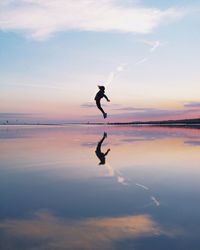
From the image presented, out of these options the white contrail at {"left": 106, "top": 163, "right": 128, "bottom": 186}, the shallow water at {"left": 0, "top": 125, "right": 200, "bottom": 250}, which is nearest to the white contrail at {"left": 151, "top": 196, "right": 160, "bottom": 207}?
the shallow water at {"left": 0, "top": 125, "right": 200, "bottom": 250}

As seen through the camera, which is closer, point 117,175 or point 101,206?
point 101,206

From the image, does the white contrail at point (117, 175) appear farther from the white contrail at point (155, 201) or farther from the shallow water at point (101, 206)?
the white contrail at point (155, 201)

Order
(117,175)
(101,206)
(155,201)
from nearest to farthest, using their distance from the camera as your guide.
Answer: (101,206) < (155,201) < (117,175)

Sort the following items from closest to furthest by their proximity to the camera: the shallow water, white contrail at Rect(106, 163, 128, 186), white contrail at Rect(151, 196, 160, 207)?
1. the shallow water
2. white contrail at Rect(151, 196, 160, 207)
3. white contrail at Rect(106, 163, 128, 186)

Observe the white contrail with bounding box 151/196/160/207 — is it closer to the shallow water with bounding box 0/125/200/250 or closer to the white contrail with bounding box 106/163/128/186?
the shallow water with bounding box 0/125/200/250

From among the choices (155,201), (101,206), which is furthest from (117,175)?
(101,206)

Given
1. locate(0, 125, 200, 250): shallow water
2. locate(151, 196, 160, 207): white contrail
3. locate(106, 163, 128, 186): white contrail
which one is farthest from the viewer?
locate(106, 163, 128, 186): white contrail

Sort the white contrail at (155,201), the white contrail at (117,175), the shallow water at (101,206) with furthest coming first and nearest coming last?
the white contrail at (117,175) → the white contrail at (155,201) → the shallow water at (101,206)

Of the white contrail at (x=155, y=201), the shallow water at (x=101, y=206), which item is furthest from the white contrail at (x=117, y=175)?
the white contrail at (x=155, y=201)

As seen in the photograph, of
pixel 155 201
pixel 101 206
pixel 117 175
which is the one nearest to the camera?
pixel 101 206

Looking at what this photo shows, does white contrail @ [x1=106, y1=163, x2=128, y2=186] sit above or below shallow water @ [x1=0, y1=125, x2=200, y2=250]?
above

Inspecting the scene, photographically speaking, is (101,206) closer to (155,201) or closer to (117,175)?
(155,201)

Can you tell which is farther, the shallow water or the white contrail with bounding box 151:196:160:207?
the white contrail with bounding box 151:196:160:207

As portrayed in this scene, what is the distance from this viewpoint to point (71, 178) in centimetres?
784
